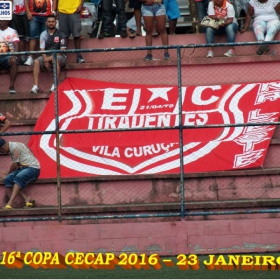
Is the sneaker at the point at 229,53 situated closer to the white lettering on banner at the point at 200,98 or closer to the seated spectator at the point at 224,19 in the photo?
the seated spectator at the point at 224,19

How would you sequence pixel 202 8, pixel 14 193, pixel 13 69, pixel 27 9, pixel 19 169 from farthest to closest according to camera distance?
pixel 202 8 < pixel 27 9 < pixel 13 69 < pixel 19 169 < pixel 14 193

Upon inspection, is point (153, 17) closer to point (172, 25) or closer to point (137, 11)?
point (137, 11)

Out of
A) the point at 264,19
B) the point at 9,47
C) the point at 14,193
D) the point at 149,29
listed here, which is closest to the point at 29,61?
the point at 9,47

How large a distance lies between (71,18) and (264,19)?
3479 mm

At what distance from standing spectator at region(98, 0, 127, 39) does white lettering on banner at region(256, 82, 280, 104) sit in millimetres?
3127

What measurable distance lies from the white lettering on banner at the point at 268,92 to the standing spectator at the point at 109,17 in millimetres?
3127

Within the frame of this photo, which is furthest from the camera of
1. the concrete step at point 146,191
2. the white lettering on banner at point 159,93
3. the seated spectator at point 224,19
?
the seated spectator at point 224,19

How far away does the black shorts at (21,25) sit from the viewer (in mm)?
18969

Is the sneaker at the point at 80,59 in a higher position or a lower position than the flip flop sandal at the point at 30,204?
higher

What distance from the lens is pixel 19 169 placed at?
53.9ft

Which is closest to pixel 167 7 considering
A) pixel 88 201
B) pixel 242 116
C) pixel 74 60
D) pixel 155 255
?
pixel 74 60

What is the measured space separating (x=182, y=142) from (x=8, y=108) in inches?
136

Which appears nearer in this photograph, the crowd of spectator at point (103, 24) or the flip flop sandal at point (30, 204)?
the flip flop sandal at point (30, 204)

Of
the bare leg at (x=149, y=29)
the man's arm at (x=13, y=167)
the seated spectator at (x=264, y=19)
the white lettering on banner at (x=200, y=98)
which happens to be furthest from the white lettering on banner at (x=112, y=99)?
the seated spectator at (x=264, y=19)
